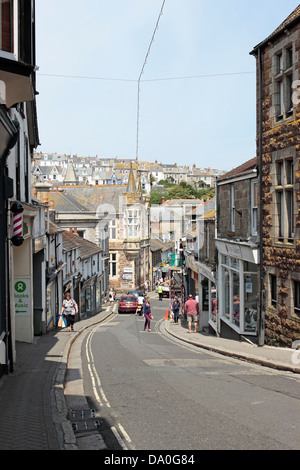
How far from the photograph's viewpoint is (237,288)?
772 inches

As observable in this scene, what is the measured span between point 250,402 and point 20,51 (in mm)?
7566

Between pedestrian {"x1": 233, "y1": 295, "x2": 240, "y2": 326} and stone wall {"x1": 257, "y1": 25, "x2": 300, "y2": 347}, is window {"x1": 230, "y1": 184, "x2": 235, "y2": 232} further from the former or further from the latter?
stone wall {"x1": 257, "y1": 25, "x2": 300, "y2": 347}

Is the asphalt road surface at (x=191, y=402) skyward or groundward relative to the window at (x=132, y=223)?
groundward

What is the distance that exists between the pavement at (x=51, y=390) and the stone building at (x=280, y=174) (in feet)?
3.84

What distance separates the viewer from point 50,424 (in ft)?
26.0

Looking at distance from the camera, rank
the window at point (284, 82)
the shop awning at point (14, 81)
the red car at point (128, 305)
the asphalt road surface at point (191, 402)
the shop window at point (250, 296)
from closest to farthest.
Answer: the asphalt road surface at point (191, 402)
the shop awning at point (14, 81)
the window at point (284, 82)
the shop window at point (250, 296)
the red car at point (128, 305)

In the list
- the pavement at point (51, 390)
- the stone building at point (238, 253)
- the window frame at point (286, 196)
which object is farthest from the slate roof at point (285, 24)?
the pavement at point (51, 390)

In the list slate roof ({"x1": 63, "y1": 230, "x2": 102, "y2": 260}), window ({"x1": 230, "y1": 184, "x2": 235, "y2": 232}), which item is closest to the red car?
slate roof ({"x1": 63, "y1": 230, "x2": 102, "y2": 260})

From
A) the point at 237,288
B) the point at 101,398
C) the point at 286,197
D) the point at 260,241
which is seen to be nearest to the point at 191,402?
the point at 101,398

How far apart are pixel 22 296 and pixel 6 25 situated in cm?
981

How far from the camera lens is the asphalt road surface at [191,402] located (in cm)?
721

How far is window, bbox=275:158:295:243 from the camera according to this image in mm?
15633

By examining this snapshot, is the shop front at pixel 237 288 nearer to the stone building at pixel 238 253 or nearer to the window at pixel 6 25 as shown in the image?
the stone building at pixel 238 253
